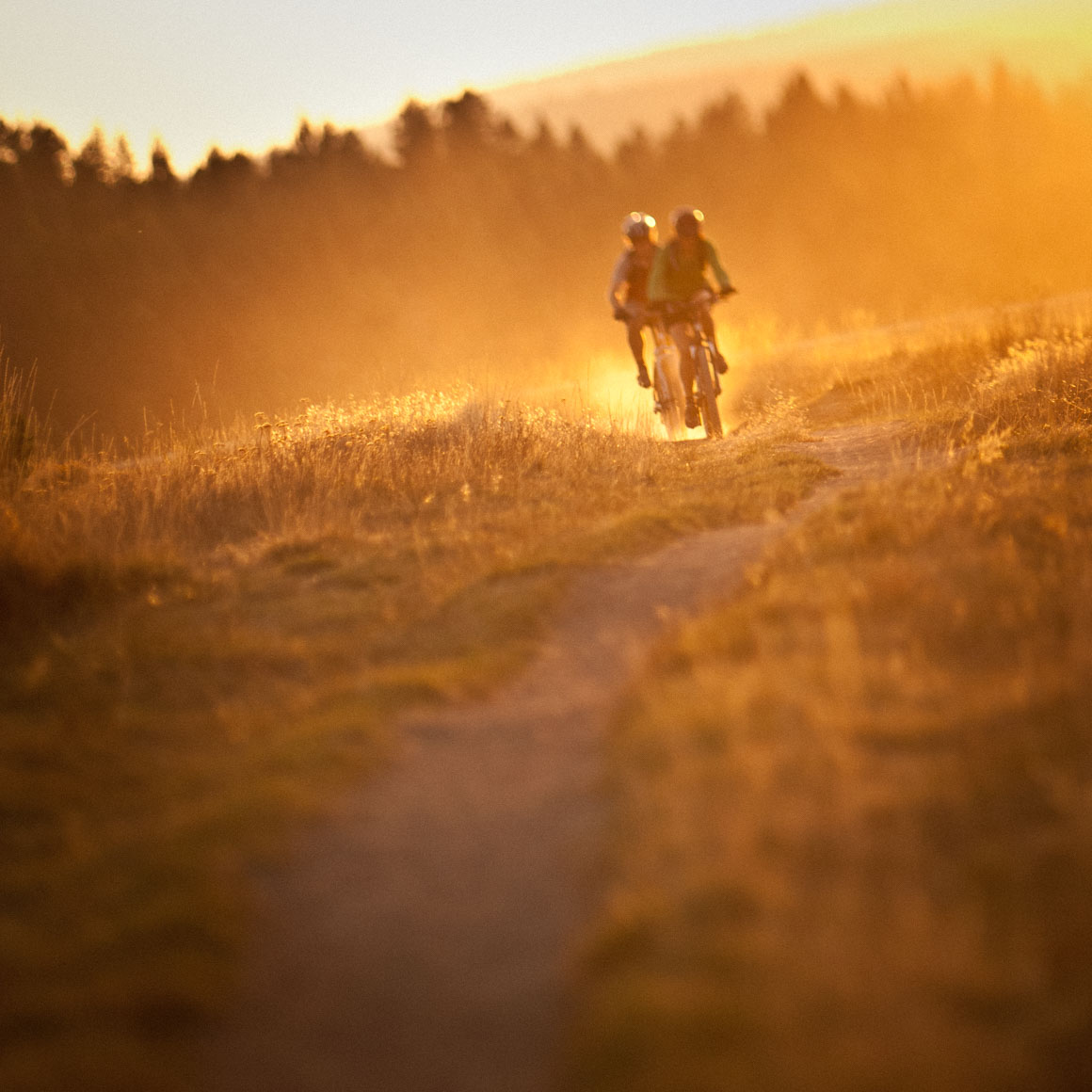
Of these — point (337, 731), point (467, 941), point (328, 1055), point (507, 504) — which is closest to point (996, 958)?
point (467, 941)

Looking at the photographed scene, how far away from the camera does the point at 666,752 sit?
140 inches

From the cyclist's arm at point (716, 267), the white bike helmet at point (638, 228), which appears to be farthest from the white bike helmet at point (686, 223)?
the white bike helmet at point (638, 228)

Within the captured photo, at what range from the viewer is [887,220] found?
47531 mm

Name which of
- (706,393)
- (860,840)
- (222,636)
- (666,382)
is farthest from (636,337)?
(860,840)

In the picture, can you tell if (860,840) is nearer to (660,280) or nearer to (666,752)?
(666,752)

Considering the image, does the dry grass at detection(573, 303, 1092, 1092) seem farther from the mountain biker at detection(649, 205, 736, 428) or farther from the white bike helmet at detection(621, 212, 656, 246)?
the white bike helmet at detection(621, 212, 656, 246)

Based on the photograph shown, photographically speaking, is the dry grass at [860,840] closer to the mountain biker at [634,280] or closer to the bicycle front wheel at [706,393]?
the bicycle front wheel at [706,393]

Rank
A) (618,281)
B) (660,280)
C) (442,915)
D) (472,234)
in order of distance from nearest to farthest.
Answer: (442,915) < (660,280) < (618,281) < (472,234)

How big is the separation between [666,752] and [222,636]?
2.59 m

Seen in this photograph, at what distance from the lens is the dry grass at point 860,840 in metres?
2.26

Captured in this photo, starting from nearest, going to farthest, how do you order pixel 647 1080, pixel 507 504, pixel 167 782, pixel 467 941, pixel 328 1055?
pixel 647 1080, pixel 328 1055, pixel 467 941, pixel 167 782, pixel 507 504

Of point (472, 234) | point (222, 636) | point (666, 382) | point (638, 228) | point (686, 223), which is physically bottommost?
point (222, 636)

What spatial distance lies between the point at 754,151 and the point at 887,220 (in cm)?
630

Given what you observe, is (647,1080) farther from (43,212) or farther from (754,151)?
(754,151)
